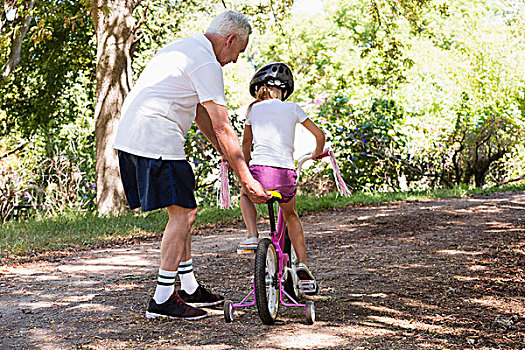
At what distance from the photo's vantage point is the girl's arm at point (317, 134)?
3971mm

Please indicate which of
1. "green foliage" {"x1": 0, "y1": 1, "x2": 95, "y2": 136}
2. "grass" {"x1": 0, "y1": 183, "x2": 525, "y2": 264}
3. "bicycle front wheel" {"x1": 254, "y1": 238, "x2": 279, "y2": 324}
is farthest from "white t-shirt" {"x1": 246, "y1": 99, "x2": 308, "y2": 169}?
"green foliage" {"x1": 0, "y1": 1, "x2": 95, "y2": 136}

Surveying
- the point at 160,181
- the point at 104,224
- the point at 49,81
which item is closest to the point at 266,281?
the point at 160,181

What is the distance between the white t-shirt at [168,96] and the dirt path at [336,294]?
1109mm

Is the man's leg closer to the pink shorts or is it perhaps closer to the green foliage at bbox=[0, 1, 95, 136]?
the pink shorts

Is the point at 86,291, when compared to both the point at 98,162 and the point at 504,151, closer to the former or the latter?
the point at 98,162

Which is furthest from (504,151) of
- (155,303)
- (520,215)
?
(155,303)

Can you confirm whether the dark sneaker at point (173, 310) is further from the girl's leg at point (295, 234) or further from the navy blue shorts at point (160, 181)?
the girl's leg at point (295, 234)

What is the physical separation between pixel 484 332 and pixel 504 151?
8.69 meters

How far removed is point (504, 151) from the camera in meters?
11.2

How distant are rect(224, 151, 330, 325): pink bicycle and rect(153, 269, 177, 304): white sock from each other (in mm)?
368

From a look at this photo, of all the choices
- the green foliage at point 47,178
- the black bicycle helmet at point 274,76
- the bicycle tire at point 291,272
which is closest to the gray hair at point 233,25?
the black bicycle helmet at point 274,76

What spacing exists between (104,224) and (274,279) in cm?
512

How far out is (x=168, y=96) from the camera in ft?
11.6

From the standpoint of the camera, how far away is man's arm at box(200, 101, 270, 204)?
338 cm
